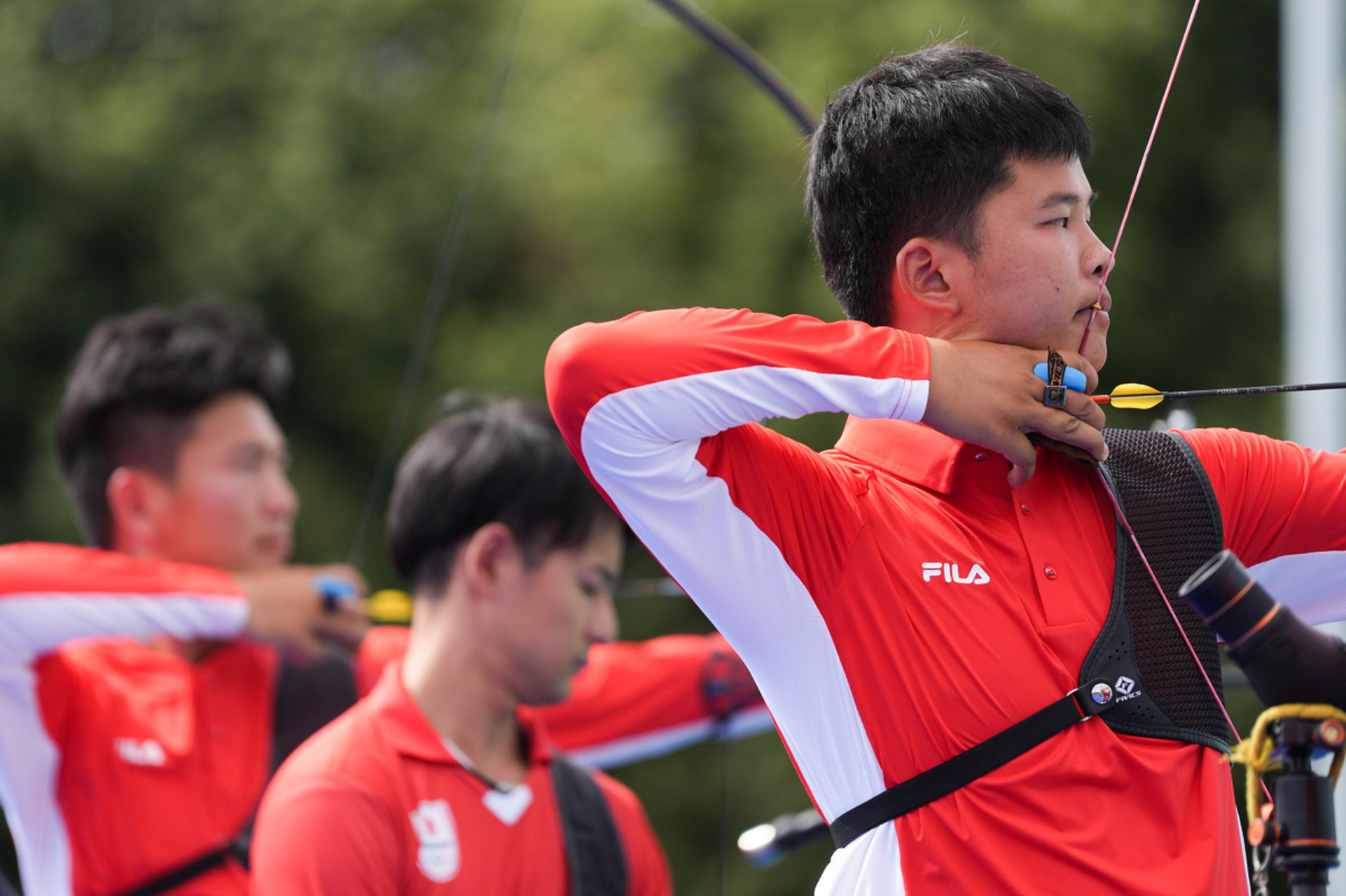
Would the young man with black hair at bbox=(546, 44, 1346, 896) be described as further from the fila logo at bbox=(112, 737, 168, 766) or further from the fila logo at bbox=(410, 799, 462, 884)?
the fila logo at bbox=(112, 737, 168, 766)

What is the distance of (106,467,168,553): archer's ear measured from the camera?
359 centimetres

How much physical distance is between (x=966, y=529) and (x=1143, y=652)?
215 millimetres

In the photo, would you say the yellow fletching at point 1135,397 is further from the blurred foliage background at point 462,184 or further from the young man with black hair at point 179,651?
the blurred foliage background at point 462,184

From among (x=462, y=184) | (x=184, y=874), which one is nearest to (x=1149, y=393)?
(x=184, y=874)

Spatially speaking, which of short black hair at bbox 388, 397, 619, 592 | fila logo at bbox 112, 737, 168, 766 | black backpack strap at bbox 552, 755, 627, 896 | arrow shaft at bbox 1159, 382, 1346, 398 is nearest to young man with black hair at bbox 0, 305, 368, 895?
fila logo at bbox 112, 737, 168, 766

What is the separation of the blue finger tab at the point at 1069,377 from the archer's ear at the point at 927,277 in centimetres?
18

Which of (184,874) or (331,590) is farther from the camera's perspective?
(331,590)

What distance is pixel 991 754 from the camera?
1.47 m

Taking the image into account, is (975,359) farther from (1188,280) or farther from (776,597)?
(1188,280)

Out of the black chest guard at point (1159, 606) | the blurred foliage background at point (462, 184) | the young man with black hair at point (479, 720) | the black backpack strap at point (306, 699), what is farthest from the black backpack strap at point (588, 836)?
the blurred foliage background at point (462, 184)

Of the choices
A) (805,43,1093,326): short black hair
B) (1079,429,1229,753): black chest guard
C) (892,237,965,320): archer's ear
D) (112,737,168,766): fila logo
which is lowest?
(112,737,168,766): fila logo

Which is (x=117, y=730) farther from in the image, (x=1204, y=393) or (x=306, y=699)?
(x=1204, y=393)

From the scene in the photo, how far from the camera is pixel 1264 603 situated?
1.40 m

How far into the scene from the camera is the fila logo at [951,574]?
1548 mm
